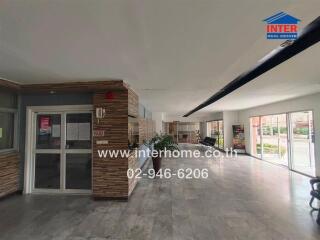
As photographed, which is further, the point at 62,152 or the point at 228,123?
the point at 228,123

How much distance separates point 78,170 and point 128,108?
6.34ft

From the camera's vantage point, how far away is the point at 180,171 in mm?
6039

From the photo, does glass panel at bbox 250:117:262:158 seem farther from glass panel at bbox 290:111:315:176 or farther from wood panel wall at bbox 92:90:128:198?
wood panel wall at bbox 92:90:128:198

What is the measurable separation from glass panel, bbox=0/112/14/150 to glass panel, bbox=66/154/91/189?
55.4 inches

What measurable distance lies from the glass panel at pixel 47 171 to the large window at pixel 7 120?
0.69 m

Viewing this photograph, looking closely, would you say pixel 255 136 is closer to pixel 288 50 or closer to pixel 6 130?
pixel 288 50

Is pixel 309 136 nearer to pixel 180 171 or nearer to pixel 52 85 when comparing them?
pixel 180 171

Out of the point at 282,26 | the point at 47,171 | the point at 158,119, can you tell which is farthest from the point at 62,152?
the point at 158,119

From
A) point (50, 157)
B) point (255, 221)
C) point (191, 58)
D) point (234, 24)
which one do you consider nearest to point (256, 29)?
point (234, 24)

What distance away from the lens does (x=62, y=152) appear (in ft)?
13.5

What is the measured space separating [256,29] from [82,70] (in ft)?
8.24

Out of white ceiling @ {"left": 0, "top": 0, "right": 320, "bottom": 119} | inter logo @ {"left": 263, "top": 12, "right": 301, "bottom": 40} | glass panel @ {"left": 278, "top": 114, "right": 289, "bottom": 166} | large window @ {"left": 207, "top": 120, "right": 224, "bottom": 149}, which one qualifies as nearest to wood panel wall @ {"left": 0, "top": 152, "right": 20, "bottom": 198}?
white ceiling @ {"left": 0, "top": 0, "right": 320, "bottom": 119}

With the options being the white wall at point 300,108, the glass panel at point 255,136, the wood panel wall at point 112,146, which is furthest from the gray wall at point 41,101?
the glass panel at point 255,136

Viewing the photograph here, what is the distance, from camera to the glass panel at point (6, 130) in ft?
13.1
